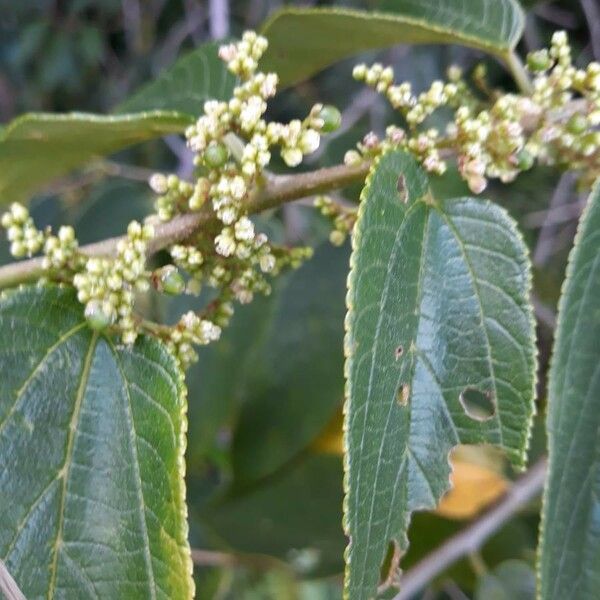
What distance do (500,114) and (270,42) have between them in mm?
291

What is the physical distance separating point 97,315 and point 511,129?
1.17 ft

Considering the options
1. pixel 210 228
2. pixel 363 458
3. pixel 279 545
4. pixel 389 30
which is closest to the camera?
pixel 363 458

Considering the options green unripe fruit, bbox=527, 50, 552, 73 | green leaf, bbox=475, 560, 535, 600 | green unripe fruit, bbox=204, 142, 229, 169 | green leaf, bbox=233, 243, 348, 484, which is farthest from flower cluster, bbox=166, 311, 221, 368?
green leaf, bbox=475, 560, 535, 600

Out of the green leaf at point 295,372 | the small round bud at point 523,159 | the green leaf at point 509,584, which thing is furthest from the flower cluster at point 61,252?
the green leaf at point 509,584

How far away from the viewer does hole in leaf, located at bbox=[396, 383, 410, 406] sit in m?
0.56

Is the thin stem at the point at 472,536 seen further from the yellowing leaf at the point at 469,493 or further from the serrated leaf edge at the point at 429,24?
the serrated leaf edge at the point at 429,24

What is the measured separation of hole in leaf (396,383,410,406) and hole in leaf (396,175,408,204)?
0.14 meters

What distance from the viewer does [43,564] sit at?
0.54 metres

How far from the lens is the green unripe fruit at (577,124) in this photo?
65cm

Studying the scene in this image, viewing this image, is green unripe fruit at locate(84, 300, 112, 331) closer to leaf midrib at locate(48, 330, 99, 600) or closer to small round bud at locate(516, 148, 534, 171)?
leaf midrib at locate(48, 330, 99, 600)

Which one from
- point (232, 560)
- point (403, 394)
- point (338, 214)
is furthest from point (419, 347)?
point (232, 560)

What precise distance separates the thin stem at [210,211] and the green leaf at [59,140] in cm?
10

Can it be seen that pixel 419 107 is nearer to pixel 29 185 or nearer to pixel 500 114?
pixel 500 114

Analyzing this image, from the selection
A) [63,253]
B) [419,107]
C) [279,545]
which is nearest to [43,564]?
[63,253]
